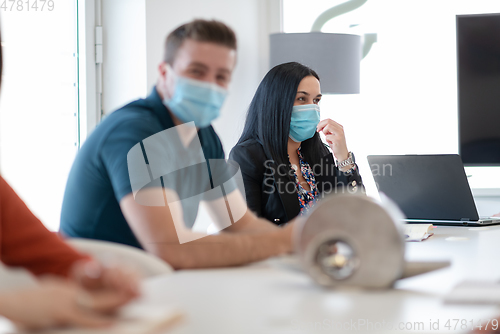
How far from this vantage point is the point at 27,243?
3.30ft

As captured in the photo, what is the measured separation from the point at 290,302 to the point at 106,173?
2.10ft

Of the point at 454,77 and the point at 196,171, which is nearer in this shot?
the point at 196,171

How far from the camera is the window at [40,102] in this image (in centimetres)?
246

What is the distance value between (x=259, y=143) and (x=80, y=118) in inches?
42.4

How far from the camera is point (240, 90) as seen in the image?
3.32 meters

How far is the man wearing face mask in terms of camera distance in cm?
110

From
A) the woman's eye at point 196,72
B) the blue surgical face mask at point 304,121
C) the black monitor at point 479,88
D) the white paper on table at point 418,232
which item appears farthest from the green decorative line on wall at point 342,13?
the woman's eye at point 196,72

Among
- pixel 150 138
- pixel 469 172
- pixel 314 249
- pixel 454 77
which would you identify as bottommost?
pixel 469 172

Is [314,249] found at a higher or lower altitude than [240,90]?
lower

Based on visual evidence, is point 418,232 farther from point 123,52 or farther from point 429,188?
point 123,52

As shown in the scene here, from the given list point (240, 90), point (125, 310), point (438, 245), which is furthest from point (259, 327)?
point (240, 90)

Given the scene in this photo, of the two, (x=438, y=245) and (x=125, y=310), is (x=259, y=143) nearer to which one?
(x=438, y=245)

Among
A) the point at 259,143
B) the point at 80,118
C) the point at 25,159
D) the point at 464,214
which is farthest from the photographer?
the point at 80,118

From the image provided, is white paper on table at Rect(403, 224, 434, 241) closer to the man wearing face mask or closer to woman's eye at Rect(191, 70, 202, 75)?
the man wearing face mask
